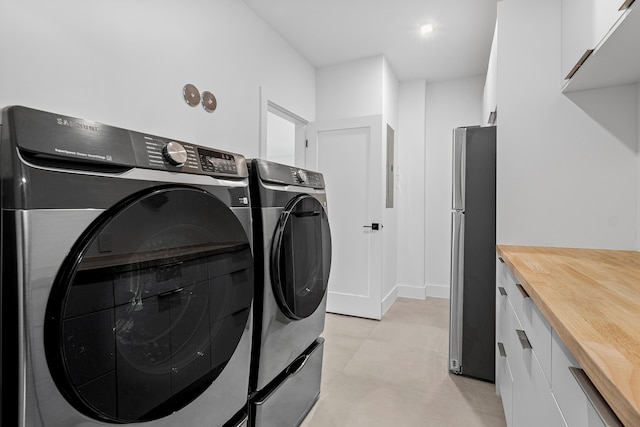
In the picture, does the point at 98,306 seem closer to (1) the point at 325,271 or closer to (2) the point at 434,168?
(1) the point at 325,271

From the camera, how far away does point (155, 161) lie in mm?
851

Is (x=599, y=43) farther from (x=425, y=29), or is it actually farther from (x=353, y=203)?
(x=353, y=203)

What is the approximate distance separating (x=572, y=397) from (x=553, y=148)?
1.68m

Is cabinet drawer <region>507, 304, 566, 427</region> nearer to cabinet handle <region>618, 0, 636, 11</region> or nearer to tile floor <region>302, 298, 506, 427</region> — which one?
tile floor <region>302, 298, 506, 427</region>

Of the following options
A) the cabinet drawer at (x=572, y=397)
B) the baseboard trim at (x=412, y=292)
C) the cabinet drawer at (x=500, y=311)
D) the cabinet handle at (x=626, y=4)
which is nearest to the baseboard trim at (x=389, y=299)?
the baseboard trim at (x=412, y=292)

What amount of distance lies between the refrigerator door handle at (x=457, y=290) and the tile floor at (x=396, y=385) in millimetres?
131

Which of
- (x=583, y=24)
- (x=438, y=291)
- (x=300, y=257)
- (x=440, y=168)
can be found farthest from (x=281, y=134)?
(x=583, y=24)

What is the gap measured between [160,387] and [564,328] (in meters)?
0.97

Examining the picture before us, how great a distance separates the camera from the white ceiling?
8.22 feet

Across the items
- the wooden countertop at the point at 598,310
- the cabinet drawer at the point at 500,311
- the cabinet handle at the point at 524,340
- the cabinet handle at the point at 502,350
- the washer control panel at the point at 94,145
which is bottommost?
the cabinet handle at the point at 502,350

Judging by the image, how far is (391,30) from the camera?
2.86 m

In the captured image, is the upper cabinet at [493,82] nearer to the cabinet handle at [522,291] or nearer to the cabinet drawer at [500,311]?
the cabinet drawer at [500,311]

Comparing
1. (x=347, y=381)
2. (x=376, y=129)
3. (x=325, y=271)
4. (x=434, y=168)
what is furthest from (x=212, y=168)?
(x=434, y=168)

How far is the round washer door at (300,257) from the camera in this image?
1349 millimetres
